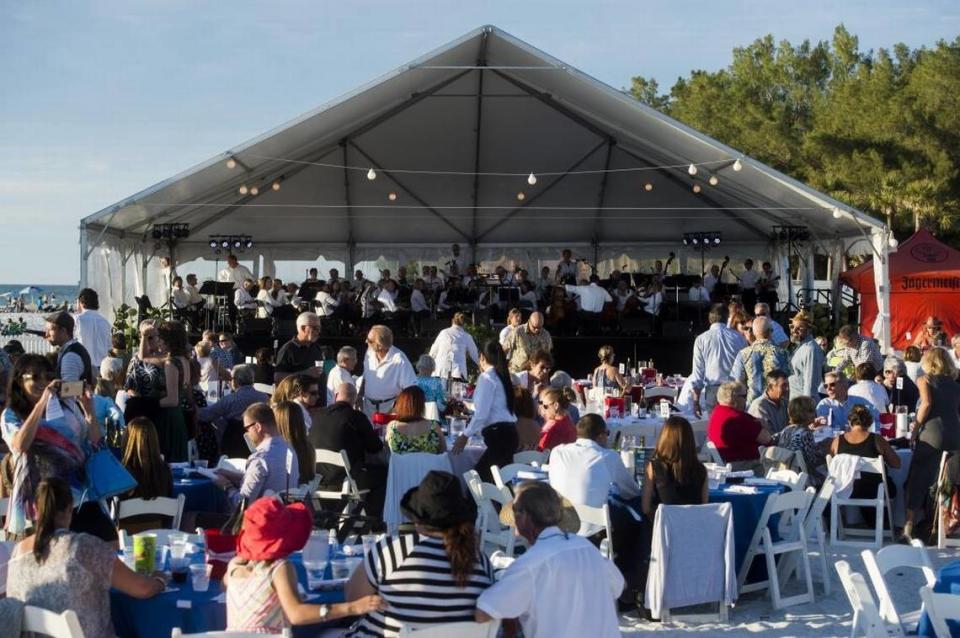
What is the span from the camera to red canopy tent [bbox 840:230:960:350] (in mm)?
22500

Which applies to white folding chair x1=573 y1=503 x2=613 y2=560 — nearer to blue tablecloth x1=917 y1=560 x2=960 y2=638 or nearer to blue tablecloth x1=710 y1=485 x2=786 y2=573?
blue tablecloth x1=710 y1=485 x2=786 y2=573

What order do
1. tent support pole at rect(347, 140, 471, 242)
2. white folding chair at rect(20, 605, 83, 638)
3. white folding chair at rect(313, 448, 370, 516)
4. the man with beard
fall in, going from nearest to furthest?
1. white folding chair at rect(20, 605, 83, 638)
2. white folding chair at rect(313, 448, 370, 516)
3. the man with beard
4. tent support pole at rect(347, 140, 471, 242)

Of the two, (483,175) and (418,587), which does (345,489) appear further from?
(483,175)

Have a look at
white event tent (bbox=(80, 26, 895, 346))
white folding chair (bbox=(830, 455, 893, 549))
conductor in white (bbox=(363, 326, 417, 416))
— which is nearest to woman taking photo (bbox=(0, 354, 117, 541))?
conductor in white (bbox=(363, 326, 417, 416))

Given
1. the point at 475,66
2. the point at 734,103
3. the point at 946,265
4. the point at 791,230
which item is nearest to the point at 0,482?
the point at 475,66

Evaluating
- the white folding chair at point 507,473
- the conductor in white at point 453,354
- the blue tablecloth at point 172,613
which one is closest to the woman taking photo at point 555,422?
the white folding chair at point 507,473

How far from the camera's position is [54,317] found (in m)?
7.39

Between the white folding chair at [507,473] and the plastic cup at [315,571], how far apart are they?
2.23m

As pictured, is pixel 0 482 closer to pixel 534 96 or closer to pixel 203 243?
pixel 534 96

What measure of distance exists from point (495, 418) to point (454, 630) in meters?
4.52

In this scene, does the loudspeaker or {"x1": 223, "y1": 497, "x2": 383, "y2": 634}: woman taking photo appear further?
the loudspeaker

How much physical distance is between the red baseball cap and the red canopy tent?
65.6ft

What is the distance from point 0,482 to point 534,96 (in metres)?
13.3

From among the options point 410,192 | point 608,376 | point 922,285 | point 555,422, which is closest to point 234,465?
point 555,422
